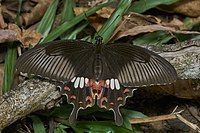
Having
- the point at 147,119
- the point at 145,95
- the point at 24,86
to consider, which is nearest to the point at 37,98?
the point at 24,86

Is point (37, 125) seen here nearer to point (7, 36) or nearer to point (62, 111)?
point (62, 111)

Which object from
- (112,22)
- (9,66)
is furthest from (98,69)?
(9,66)

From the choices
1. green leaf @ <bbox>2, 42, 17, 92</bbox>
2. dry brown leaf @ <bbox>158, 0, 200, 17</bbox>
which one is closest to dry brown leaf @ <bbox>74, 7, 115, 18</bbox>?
dry brown leaf @ <bbox>158, 0, 200, 17</bbox>

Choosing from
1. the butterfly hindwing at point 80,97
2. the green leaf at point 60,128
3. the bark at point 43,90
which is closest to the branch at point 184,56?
the bark at point 43,90

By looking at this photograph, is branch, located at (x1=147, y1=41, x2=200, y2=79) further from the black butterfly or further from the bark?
the black butterfly

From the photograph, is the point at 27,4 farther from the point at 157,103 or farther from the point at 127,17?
the point at 157,103
